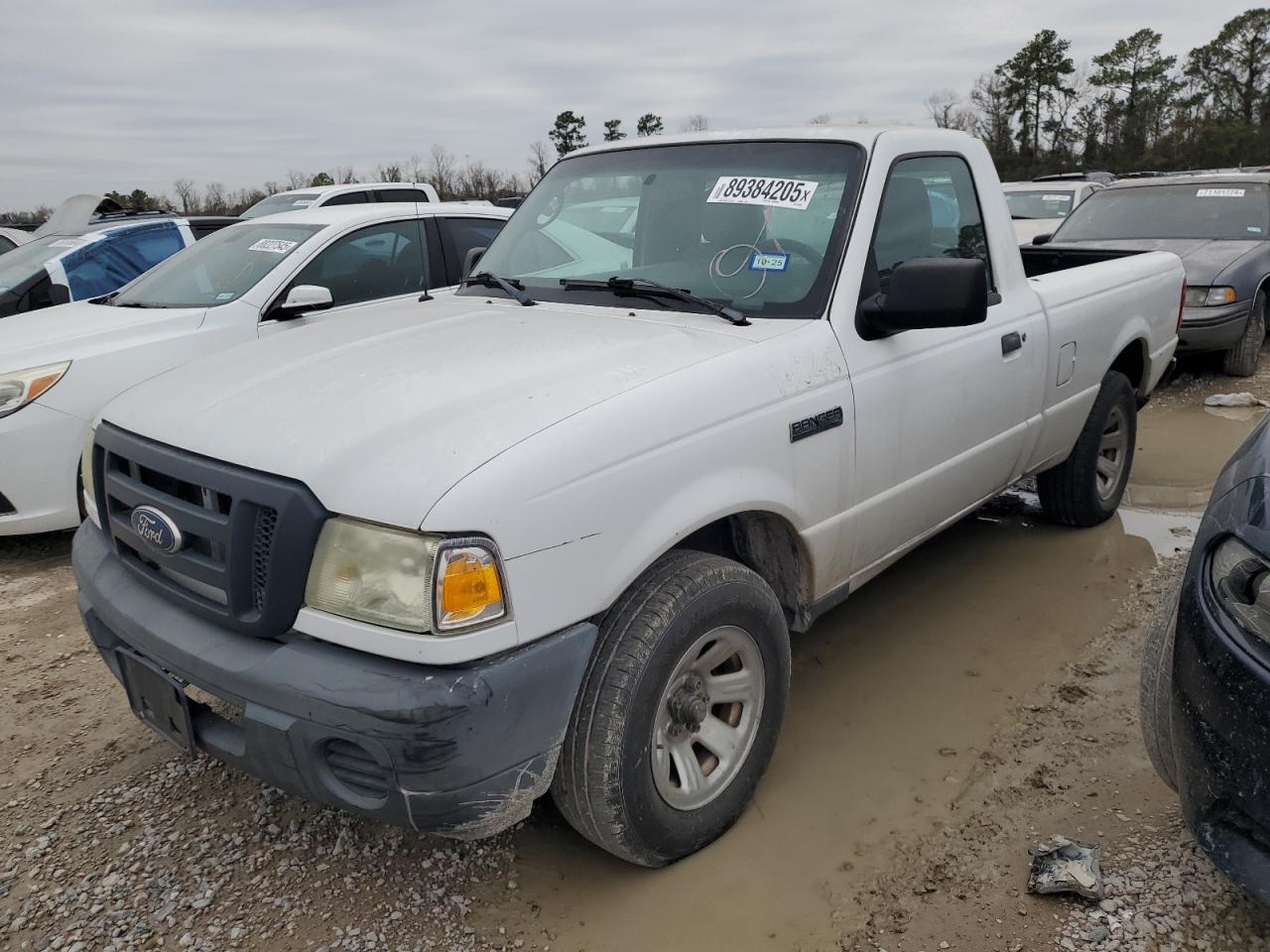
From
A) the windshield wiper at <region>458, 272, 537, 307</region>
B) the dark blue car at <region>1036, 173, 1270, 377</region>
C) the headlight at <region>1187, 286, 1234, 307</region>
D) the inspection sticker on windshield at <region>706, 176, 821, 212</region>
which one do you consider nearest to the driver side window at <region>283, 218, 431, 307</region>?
the windshield wiper at <region>458, 272, 537, 307</region>

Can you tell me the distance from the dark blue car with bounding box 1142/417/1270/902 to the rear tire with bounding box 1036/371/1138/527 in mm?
2497

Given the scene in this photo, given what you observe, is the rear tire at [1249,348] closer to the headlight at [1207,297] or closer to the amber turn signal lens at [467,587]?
the headlight at [1207,297]

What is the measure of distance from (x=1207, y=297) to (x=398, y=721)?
7.89 meters

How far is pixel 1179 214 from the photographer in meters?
8.48

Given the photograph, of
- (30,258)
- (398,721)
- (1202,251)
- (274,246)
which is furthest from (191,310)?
(1202,251)

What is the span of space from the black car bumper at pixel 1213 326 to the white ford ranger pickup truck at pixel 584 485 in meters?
4.94

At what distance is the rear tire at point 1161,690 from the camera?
205 cm

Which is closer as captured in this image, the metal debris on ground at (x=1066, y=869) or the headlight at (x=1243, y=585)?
the headlight at (x=1243, y=585)

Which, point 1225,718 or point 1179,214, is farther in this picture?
point 1179,214

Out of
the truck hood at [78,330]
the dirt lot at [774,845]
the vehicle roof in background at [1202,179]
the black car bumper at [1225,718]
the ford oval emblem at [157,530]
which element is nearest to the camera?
the black car bumper at [1225,718]

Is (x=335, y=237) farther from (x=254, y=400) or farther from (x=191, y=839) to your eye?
(x=191, y=839)

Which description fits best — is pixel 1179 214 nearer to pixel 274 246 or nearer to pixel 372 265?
pixel 372 265

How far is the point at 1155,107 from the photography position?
4694cm

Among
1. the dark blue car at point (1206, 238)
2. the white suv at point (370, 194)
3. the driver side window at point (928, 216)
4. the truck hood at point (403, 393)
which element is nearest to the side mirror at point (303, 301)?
the truck hood at point (403, 393)
